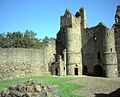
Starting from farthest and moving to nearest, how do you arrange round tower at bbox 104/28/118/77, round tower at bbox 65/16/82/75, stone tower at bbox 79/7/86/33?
stone tower at bbox 79/7/86/33 → round tower at bbox 65/16/82/75 → round tower at bbox 104/28/118/77

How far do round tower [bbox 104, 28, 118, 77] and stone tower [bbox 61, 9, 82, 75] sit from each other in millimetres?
4745

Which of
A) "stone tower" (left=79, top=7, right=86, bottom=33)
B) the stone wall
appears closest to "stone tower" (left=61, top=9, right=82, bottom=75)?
"stone tower" (left=79, top=7, right=86, bottom=33)

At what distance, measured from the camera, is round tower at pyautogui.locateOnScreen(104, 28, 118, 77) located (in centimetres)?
3167

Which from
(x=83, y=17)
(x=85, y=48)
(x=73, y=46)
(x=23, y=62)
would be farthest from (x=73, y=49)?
(x=23, y=62)

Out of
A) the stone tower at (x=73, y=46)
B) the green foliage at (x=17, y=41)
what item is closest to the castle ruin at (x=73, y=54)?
the stone tower at (x=73, y=46)

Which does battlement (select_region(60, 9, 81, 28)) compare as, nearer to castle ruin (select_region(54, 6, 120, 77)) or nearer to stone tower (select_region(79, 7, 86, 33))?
castle ruin (select_region(54, 6, 120, 77))

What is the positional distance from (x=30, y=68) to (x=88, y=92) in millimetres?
13818

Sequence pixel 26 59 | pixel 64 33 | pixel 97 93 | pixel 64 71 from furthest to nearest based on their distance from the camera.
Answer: pixel 64 33 < pixel 64 71 < pixel 26 59 < pixel 97 93

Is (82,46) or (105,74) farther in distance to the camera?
(82,46)

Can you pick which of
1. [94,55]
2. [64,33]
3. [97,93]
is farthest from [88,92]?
[64,33]

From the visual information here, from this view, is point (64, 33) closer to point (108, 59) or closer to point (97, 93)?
point (108, 59)

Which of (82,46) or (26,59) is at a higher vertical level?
(82,46)

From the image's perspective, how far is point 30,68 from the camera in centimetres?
3147

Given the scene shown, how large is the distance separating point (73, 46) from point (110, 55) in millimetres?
6126
